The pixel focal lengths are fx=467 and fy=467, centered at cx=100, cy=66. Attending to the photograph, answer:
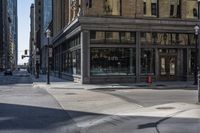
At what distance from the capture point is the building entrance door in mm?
44188

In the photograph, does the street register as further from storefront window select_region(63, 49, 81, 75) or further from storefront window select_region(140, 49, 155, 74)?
storefront window select_region(63, 49, 81, 75)

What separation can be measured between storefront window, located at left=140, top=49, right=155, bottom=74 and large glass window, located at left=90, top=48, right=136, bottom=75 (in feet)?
3.14

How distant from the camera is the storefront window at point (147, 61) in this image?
43094 millimetres

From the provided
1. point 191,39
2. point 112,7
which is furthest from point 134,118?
point 191,39

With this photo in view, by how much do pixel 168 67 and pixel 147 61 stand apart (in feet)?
8.06

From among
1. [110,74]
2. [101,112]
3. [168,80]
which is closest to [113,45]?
[110,74]

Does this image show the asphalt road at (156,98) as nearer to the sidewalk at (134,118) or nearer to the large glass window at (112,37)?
the sidewalk at (134,118)

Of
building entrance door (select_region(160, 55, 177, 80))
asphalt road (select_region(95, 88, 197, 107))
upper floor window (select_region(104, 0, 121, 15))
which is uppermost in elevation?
upper floor window (select_region(104, 0, 121, 15))

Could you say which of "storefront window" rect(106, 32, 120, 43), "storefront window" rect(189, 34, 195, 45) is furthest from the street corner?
"storefront window" rect(189, 34, 195, 45)

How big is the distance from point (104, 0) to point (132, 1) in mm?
2629

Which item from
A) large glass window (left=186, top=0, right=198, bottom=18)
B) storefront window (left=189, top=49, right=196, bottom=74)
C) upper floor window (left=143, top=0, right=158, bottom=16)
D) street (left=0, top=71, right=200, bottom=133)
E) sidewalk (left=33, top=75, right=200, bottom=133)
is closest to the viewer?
sidewalk (left=33, top=75, right=200, bottom=133)

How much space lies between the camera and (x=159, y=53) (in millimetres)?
43844

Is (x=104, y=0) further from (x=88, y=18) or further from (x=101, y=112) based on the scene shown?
(x=101, y=112)

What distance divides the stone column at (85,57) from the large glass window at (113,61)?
613 millimetres
